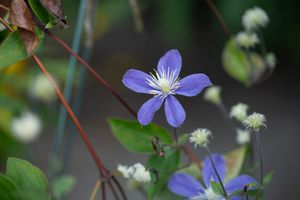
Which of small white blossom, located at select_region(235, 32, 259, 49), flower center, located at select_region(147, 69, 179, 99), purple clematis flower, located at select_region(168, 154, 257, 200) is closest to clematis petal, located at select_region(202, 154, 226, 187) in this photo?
purple clematis flower, located at select_region(168, 154, 257, 200)

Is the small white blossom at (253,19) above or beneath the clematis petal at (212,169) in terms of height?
above

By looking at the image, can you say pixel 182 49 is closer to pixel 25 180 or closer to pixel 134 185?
pixel 134 185

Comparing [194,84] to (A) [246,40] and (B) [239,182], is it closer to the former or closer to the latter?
(B) [239,182]

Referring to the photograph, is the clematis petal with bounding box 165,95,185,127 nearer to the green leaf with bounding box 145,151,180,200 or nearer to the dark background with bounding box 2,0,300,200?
the green leaf with bounding box 145,151,180,200

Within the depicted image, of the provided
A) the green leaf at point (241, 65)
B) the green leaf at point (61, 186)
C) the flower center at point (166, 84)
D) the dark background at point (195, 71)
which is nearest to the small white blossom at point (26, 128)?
the green leaf at point (61, 186)

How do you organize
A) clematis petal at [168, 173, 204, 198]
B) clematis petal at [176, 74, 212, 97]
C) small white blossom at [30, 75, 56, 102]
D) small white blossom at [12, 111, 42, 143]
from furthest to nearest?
small white blossom at [30, 75, 56, 102] < small white blossom at [12, 111, 42, 143] < clematis petal at [168, 173, 204, 198] < clematis petal at [176, 74, 212, 97]

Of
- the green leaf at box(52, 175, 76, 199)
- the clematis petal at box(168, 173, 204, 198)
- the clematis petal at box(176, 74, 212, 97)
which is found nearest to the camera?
the clematis petal at box(176, 74, 212, 97)

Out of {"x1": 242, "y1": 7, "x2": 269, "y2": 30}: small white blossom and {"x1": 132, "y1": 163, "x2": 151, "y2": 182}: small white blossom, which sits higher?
{"x1": 242, "y1": 7, "x2": 269, "y2": 30}: small white blossom

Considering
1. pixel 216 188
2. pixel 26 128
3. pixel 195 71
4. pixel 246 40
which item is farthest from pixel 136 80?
pixel 195 71

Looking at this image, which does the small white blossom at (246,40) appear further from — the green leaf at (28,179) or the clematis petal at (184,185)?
the green leaf at (28,179)
